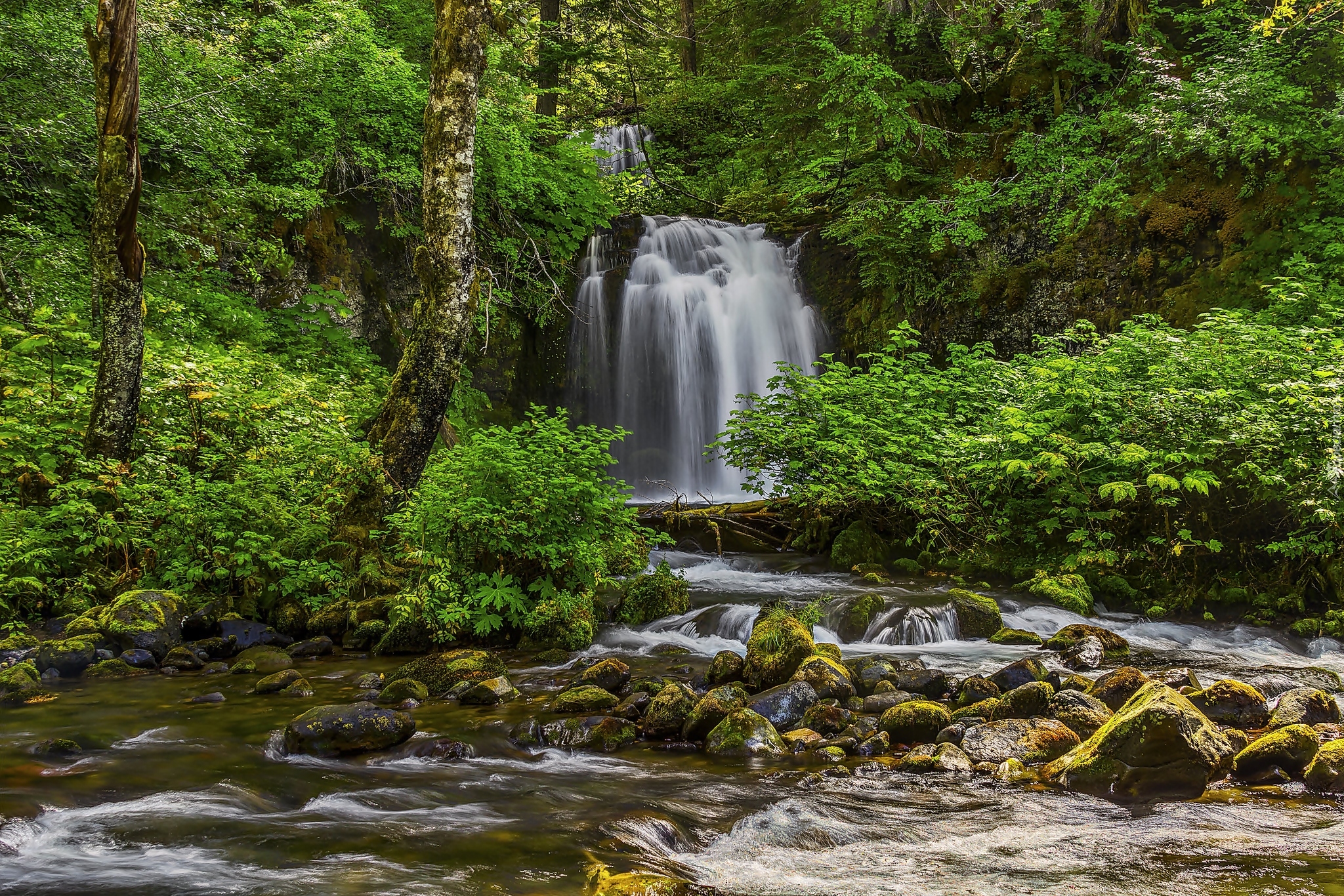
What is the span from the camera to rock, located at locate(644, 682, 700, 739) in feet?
15.0

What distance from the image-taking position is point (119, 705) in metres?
4.76

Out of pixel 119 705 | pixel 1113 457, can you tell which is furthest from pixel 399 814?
pixel 1113 457

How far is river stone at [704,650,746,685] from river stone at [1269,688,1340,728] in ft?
10.0

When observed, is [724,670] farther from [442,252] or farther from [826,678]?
[442,252]

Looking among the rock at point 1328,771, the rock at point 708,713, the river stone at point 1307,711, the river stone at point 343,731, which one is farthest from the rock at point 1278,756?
the river stone at point 343,731

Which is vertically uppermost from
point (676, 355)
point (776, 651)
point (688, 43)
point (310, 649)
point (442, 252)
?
point (688, 43)

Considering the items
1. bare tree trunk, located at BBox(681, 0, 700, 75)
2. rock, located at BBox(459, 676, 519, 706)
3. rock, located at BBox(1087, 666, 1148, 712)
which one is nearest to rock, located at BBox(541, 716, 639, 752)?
rock, located at BBox(459, 676, 519, 706)

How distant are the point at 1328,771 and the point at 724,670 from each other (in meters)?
3.25

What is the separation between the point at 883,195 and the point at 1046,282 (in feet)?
9.80

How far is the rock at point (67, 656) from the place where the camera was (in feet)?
17.2

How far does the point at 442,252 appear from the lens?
23.1 feet

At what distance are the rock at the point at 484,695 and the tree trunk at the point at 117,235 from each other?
12.5ft

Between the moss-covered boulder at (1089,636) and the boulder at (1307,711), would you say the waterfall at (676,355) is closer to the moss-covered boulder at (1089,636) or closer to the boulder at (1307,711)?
the moss-covered boulder at (1089,636)

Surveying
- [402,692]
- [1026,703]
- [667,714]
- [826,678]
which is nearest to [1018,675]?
[1026,703]
